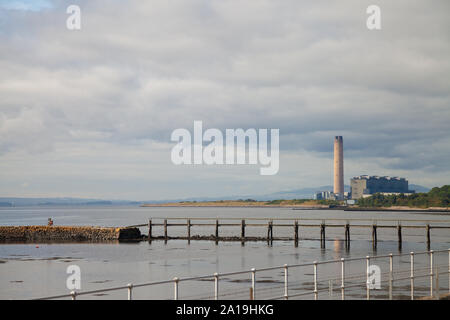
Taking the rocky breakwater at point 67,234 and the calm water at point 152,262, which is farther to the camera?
the rocky breakwater at point 67,234

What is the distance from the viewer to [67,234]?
78.0 meters

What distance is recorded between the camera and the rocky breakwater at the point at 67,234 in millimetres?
76500

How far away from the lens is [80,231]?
7781cm

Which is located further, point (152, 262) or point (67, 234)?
point (67, 234)

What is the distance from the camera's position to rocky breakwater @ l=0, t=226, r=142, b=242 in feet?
251

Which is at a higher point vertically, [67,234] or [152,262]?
[67,234]

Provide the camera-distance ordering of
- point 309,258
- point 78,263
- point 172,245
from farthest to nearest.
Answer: point 172,245
point 309,258
point 78,263

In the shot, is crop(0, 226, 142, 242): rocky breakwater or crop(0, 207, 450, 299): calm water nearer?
crop(0, 207, 450, 299): calm water
